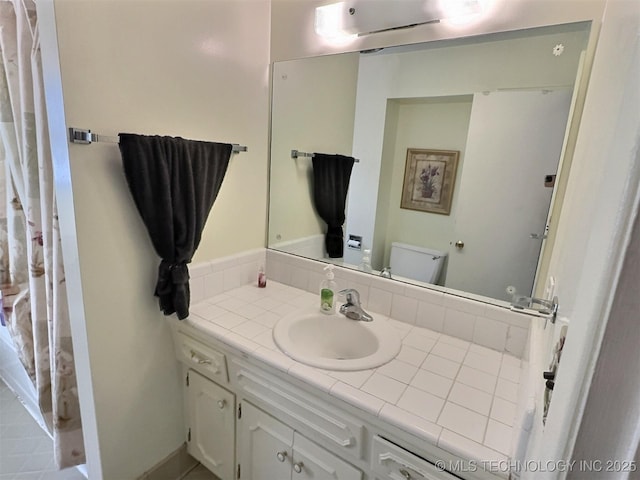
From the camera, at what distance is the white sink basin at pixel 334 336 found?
118 cm

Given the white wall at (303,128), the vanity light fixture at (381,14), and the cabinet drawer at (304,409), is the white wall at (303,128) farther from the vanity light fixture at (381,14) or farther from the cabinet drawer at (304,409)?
the cabinet drawer at (304,409)

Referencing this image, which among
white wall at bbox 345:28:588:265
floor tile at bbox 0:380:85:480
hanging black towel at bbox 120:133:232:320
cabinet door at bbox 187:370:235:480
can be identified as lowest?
floor tile at bbox 0:380:85:480

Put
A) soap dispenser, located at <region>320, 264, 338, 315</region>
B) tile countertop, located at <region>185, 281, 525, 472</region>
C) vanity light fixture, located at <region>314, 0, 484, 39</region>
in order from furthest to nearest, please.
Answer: soap dispenser, located at <region>320, 264, 338, 315</region>, vanity light fixture, located at <region>314, 0, 484, 39</region>, tile countertop, located at <region>185, 281, 525, 472</region>

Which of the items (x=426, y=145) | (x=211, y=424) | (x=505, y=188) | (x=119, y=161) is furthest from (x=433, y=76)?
(x=211, y=424)

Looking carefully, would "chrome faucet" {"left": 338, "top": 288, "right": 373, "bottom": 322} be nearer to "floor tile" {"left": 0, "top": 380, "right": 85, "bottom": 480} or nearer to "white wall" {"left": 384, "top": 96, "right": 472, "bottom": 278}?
"white wall" {"left": 384, "top": 96, "right": 472, "bottom": 278}

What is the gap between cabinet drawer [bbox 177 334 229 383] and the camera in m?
1.25

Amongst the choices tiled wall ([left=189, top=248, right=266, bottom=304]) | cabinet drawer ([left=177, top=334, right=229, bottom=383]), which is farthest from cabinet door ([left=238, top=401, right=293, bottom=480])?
tiled wall ([left=189, top=248, right=266, bottom=304])

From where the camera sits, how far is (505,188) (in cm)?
119

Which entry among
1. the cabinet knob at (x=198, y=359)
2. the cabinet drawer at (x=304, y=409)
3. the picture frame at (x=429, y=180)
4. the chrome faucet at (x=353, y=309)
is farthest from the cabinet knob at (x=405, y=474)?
the picture frame at (x=429, y=180)

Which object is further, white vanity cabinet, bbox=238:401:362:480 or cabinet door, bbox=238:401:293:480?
cabinet door, bbox=238:401:293:480

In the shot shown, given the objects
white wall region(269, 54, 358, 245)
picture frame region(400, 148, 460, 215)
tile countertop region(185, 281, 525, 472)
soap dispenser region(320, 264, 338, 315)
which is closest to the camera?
tile countertop region(185, 281, 525, 472)

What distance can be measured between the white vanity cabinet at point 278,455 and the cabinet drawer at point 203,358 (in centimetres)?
16

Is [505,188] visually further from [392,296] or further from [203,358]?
[203,358]

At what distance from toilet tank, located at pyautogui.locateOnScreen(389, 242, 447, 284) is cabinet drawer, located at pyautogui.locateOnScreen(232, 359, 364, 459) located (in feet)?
2.12
